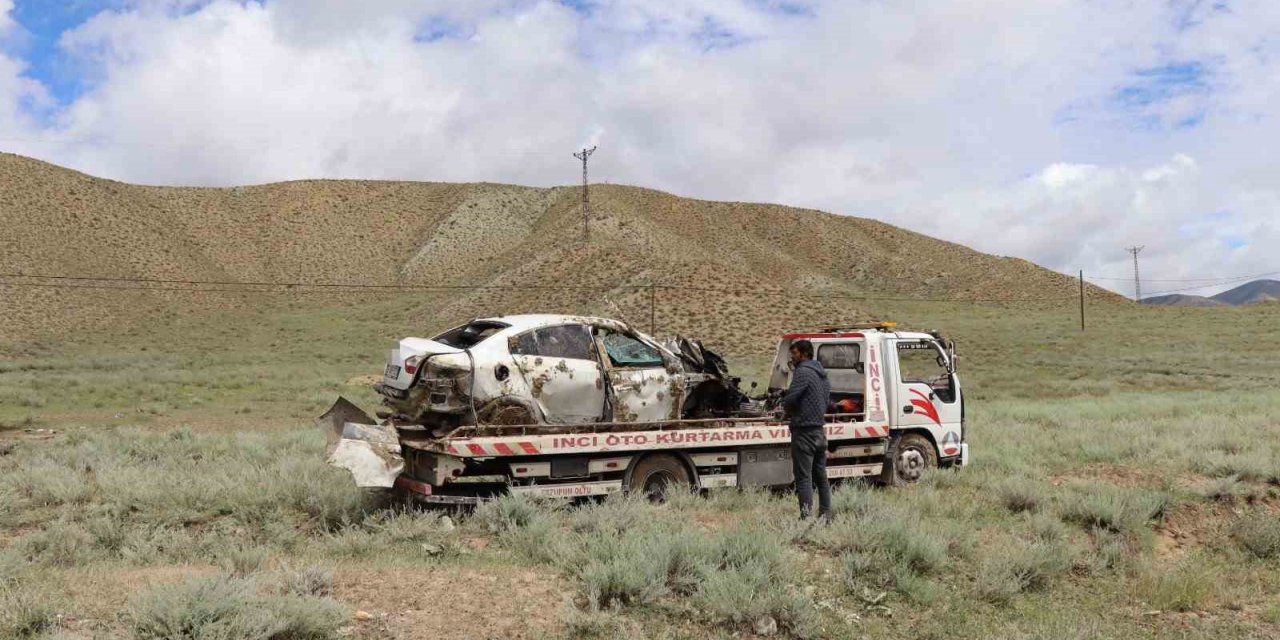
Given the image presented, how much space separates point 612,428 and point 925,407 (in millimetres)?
4607

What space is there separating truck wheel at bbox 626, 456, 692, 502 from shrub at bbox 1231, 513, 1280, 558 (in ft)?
18.7

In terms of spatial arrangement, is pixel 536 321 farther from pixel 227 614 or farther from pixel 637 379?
pixel 227 614

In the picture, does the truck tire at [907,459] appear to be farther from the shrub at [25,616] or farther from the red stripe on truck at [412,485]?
the shrub at [25,616]

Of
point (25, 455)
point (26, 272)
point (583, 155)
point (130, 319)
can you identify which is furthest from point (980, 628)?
point (26, 272)

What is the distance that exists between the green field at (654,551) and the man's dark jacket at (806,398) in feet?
3.35

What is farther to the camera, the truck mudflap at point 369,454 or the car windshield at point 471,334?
the car windshield at point 471,334

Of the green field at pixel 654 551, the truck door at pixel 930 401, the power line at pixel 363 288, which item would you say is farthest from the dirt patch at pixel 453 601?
the power line at pixel 363 288

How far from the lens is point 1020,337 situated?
5278 cm

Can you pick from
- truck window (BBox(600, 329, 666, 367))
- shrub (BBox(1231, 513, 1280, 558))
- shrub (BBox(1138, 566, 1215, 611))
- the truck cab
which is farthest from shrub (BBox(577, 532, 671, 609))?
shrub (BBox(1231, 513, 1280, 558))

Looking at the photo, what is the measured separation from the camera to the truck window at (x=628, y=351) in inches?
389

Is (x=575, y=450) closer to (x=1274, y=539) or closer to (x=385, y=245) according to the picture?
(x=1274, y=539)

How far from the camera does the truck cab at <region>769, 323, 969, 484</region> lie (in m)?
10.9

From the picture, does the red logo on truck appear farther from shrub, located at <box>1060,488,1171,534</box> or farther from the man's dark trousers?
the man's dark trousers

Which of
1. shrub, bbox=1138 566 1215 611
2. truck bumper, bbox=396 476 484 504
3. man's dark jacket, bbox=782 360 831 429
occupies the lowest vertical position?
shrub, bbox=1138 566 1215 611
